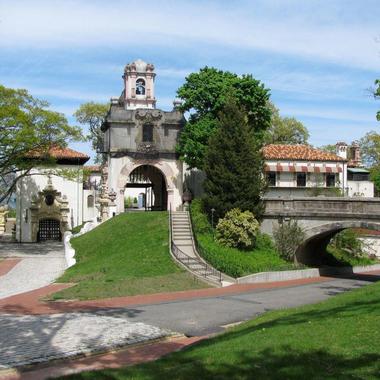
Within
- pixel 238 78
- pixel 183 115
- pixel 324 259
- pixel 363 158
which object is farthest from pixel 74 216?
pixel 363 158

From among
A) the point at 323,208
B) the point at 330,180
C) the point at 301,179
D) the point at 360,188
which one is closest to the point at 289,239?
the point at 323,208

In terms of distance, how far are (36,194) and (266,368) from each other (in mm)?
45792

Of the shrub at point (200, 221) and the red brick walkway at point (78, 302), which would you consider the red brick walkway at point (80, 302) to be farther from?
the shrub at point (200, 221)

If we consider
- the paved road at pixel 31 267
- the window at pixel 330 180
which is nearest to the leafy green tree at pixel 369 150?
the window at pixel 330 180

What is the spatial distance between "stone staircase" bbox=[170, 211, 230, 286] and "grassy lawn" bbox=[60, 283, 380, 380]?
15.5 meters

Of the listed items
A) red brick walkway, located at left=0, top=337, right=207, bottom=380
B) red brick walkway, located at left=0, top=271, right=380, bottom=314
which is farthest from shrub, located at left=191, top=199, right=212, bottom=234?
red brick walkway, located at left=0, top=337, right=207, bottom=380

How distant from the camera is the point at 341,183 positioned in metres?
58.2

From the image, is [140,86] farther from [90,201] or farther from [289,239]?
[289,239]

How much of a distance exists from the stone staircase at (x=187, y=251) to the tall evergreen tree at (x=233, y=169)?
248cm

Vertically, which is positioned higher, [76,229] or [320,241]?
[76,229]

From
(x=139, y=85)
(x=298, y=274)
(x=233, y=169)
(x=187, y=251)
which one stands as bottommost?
(x=298, y=274)

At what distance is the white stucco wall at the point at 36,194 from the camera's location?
51812mm

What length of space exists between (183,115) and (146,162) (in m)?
5.40

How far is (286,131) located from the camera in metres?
74.7
